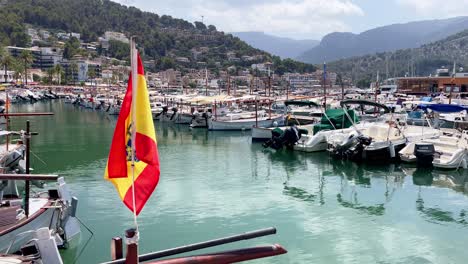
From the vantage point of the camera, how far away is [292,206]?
18.7 metres

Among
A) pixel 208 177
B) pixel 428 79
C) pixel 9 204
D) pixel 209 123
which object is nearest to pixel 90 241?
pixel 9 204

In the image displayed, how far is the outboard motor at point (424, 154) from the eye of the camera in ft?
82.9

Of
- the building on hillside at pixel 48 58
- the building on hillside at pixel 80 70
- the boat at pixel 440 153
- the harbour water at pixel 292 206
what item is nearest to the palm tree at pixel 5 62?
the building on hillside at pixel 80 70

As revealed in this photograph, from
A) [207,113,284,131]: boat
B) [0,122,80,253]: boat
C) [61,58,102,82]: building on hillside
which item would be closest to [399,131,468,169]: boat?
[0,122,80,253]: boat

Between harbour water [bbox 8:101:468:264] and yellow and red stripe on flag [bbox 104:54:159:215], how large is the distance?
7435 millimetres

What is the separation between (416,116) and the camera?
43.7 m

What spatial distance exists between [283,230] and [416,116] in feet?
108

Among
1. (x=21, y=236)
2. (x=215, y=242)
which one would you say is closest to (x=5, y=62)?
(x=21, y=236)

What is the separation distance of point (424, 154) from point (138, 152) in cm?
2262

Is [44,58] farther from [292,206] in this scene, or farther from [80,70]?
[292,206]

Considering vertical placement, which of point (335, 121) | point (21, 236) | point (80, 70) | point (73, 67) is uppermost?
point (73, 67)

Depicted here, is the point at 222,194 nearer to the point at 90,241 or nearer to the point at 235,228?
the point at 235,228

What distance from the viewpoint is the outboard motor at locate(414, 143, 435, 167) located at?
2527 cm

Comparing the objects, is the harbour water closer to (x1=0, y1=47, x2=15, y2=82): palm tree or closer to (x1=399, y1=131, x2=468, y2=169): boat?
(x1=399, y1=131, x2=468, y2=169): boat
